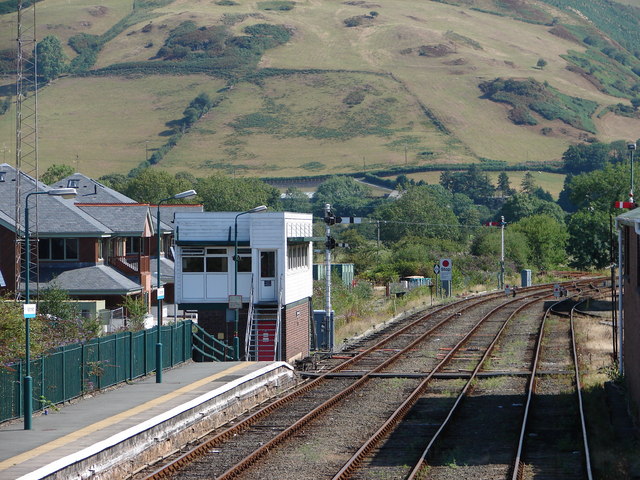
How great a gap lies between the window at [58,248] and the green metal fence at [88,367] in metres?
16.4

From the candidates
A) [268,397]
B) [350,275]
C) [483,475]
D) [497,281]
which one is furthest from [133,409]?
[497,281]

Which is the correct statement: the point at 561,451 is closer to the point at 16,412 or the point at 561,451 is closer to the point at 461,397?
the point at 461,397

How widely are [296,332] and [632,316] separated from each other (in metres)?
17.4

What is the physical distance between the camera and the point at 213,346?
38.6m

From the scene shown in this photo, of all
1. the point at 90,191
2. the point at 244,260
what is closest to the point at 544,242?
the point at 90,191

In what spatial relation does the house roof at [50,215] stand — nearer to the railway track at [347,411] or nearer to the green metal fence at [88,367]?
the railway track at [347,411]

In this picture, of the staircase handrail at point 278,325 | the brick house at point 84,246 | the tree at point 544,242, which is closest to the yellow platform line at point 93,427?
the staircase handrail at point 278,325

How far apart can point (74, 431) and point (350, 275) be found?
195ft

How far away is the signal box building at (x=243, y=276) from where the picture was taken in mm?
38469

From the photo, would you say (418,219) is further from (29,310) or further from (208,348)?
(29,310)

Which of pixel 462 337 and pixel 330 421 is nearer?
pixel 330 421

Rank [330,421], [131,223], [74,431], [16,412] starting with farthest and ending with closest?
[131,223] → [330,421] → [16,412] → [74,431]

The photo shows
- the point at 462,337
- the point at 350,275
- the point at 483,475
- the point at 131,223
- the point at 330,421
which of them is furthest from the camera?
the point at 350,275

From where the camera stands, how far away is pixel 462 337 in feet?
149
